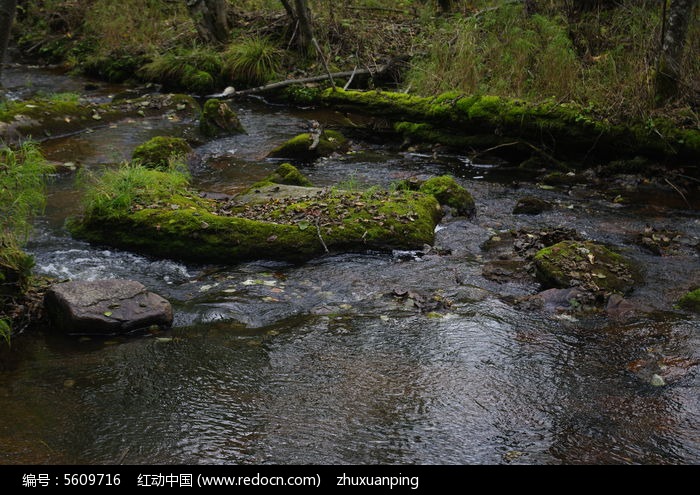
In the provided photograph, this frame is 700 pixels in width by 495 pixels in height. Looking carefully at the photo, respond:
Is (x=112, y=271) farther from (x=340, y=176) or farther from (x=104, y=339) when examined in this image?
(x=340, y=176)

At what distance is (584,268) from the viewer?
6.20 m

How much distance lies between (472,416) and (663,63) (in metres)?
7.40

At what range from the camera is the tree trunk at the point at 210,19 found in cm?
1658

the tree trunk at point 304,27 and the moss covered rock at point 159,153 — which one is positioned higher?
the tree trunk at point 304,27

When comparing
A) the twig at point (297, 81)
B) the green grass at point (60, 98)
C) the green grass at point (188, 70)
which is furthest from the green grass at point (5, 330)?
the green grass at point (188, 70)

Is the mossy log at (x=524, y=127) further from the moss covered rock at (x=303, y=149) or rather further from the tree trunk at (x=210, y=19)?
the tree trunk at (x=210, y=19)

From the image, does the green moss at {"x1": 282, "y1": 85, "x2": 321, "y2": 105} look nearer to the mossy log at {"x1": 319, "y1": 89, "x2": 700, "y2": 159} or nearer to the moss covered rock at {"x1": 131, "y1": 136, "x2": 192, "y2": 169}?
the mossy log at {"x1": 319, "y1": 89, "x2": 700, "y2": 159}

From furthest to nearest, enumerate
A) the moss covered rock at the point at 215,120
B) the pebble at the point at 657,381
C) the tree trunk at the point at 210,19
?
the tree trunk at the point at 210,19 → the moss covered rock at the point at 215,120 → the pebble at the point at 657,381

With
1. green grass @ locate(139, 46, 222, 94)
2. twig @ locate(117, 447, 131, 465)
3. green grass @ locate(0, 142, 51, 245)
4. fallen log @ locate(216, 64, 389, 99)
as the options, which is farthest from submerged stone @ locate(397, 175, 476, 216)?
green grass @ locate(139, 46, 222, 94)

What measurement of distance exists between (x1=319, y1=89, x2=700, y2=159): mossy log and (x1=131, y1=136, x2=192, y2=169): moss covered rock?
160 inches

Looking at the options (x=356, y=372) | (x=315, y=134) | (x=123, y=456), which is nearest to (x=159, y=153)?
(x=315, y=134)

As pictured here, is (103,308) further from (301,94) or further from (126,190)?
(301,94)

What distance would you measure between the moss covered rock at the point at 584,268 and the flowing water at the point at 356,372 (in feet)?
0.77

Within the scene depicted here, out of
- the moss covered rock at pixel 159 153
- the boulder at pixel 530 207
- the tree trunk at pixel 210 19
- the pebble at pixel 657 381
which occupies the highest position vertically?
the tree trunk at pixel 210 19
